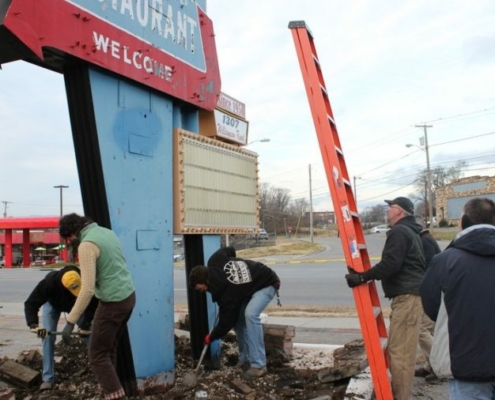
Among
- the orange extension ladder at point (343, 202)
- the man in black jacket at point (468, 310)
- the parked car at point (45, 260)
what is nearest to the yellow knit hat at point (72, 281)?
the orange extension ladder at point (343, 202)

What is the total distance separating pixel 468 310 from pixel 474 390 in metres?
0.42

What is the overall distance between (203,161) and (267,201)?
106 metres

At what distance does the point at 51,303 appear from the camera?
560cm

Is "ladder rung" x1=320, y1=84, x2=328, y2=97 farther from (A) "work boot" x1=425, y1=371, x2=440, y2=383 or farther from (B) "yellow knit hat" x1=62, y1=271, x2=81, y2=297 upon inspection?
(A) "work boot" x1=425, y1=371, x2=440, y2=383

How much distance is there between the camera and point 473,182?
208 ft

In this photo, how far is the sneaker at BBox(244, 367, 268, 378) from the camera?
213 inches

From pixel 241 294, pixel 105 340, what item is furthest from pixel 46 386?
pixel 241 294

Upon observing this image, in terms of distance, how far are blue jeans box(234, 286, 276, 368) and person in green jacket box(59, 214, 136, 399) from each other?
1610 mm

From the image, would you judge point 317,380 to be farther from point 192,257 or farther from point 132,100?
point 132,100

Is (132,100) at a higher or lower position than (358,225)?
→ higher

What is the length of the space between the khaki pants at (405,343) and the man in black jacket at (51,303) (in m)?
2.92

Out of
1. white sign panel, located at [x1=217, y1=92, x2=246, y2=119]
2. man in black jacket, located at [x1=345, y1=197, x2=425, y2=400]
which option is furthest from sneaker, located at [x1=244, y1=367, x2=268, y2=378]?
white sign panel, located at [x1=217, y1=92, x2=246, y2=119]

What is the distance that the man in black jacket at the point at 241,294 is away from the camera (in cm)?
536

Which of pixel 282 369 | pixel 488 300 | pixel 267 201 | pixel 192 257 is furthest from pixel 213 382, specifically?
pixel 267 201
